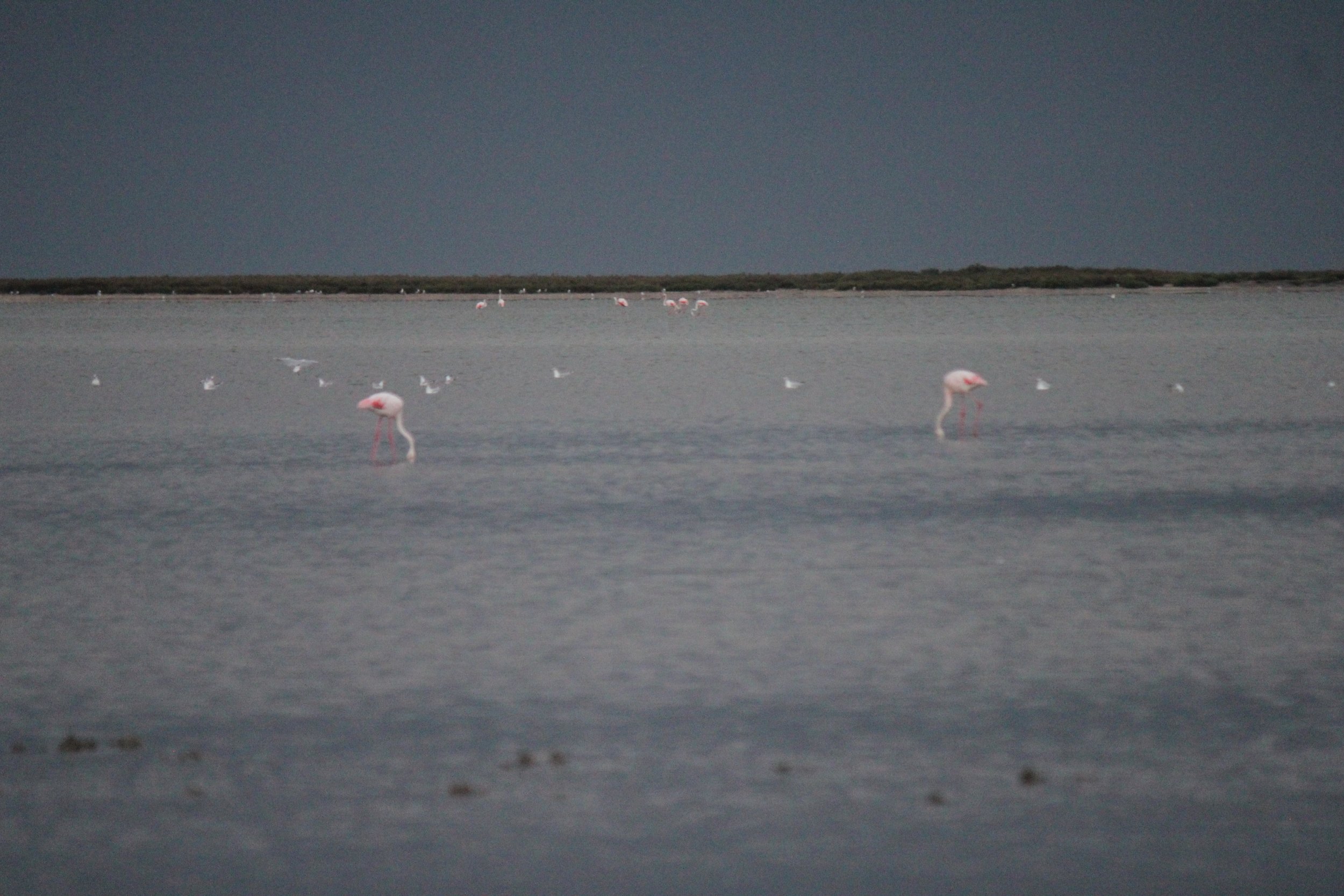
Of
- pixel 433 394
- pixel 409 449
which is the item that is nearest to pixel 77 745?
pixel 409 449

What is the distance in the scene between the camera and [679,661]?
9719mm

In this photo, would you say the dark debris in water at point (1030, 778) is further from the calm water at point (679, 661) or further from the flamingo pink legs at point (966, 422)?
the flamingo pink legs at point (966, 422)

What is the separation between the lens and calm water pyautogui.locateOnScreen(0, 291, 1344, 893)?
22.5ft

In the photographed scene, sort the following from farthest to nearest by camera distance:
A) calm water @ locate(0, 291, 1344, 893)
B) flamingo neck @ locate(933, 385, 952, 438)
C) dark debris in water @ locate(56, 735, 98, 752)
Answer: flamingo neck @ locate(933, 385, 952, 438), dark debris in water @ locate(56, 735, 98, 752), calm water @ locate(0, 291, 1344, 893)

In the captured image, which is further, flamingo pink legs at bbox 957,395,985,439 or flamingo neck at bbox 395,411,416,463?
flamingo pink legs at bbox 957,395,985,439

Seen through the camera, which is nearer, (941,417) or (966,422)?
(941,417)

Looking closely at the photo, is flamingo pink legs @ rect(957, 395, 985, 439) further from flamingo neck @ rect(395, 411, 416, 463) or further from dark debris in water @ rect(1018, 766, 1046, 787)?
dark debris in water @ rect(1018, 766, 1046, 787)

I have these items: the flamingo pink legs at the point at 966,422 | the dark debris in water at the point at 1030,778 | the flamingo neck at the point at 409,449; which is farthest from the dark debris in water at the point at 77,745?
the flamingo pink legs at the point at 966,422

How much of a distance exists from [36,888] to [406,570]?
20.9 feet

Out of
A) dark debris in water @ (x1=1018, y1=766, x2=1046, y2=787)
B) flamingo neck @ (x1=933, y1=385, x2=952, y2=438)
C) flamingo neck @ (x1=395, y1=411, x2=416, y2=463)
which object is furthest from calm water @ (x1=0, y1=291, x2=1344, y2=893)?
flamingo neck @ (x1=933, y1=385, x2=952, y2=438)

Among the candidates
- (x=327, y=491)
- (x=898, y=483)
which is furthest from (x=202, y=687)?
(x=898, y=483)

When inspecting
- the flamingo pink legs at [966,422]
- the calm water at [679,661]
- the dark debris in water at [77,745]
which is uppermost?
the flamingo pink legs at [966,422]

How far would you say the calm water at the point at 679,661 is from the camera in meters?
6.84

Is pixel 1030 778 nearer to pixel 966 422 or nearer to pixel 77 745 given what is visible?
pixel 77 745
